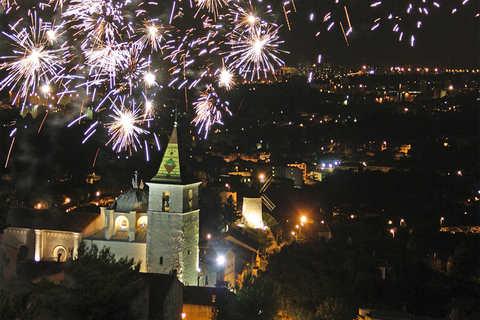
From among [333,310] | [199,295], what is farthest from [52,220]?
[333,310]

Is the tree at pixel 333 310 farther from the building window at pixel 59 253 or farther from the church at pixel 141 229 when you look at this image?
the building window at pixel 59 253

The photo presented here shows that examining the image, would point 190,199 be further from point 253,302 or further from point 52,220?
point 52,220

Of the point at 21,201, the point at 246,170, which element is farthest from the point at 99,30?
the point at 246,170

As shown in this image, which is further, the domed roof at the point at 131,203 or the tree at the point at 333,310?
the domed roof at the point at 131,203

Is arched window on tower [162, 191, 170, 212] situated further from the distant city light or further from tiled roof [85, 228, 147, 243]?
the distant city light

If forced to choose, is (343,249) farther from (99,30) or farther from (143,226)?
(99,30)

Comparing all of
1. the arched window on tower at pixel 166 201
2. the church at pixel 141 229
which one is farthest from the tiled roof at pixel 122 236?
the arched window on tower at pixel 166 201

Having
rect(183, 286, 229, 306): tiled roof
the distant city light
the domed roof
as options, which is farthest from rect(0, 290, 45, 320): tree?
the distant city light

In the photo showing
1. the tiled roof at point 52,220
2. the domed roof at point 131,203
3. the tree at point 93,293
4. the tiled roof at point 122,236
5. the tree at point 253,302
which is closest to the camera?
the tree at point 93,293
